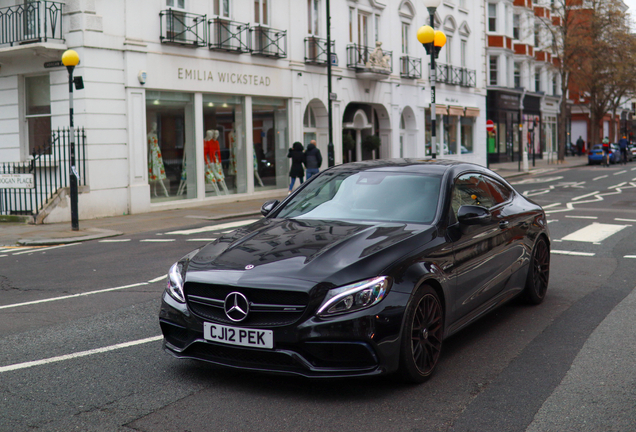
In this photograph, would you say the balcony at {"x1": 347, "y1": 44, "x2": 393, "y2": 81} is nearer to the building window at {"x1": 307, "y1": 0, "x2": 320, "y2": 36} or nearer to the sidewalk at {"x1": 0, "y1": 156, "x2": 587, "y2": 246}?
the building window at {"x1": 307, "y1": 0, "x2": 320, "y2": 36}

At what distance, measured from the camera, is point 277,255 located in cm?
463

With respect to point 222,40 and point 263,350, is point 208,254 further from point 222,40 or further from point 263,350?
point 222,40

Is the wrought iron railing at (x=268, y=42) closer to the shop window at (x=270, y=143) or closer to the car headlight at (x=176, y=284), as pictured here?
the shop window at (x=270, y=143)

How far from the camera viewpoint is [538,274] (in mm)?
7121

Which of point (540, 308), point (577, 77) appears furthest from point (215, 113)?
point (577, 77)

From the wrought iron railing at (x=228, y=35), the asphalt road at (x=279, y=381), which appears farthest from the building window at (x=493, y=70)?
the asphalt road at (x=279, y=381)

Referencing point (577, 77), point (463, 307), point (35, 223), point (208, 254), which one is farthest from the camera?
point (577, 77)

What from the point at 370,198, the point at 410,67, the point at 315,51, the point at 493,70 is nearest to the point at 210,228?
the point at 370,198

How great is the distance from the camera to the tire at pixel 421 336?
14.6 feet

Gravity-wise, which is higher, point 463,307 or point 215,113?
point 215,113

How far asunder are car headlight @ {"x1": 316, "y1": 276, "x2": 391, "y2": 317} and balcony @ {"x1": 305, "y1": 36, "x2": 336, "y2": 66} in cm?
2281

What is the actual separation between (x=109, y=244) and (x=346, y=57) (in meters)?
18.2

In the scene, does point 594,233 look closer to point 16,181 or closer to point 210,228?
point 210,228

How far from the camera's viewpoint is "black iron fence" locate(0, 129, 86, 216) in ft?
58.3
